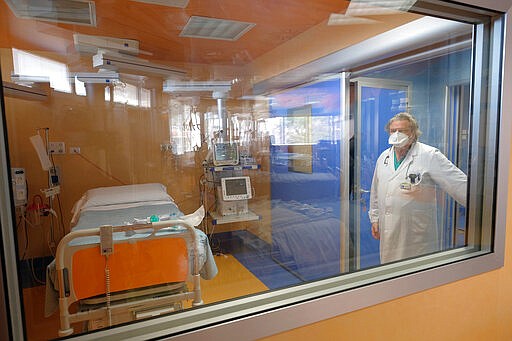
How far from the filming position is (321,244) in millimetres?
2967

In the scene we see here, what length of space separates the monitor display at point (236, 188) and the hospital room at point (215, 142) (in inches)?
0.7

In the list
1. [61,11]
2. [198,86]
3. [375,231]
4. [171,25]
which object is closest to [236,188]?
[198,86]

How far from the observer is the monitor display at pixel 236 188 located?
330cm

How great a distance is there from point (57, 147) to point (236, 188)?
172 cm

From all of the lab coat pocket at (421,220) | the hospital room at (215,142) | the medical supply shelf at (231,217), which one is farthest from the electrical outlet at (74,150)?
the lab coat pocket at (421,220)

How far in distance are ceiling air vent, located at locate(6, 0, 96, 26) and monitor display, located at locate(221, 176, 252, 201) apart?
180 cm

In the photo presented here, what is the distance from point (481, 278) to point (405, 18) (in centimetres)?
130

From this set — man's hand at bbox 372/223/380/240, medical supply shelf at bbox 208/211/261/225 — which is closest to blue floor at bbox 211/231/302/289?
medical supply shelf at bbox 208/211/261/225

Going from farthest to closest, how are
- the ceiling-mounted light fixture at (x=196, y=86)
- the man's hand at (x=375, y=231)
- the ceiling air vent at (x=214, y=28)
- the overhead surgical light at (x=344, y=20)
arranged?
the ceiling-mounted light fixture at (x=196, y=86), the ceiling air vent at (x=214, y=28), the man's hand at (x=375, y=231), the overhead surgical light at (x=344, y=20)

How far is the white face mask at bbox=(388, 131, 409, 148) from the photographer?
2127 millimetres

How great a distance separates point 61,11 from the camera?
2.30 meters

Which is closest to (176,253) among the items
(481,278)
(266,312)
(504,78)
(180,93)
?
(266,312)

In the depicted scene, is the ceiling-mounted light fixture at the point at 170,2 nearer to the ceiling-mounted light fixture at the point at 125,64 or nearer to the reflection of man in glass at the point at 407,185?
the ceiling-mounted light fixture at the point at 125,64

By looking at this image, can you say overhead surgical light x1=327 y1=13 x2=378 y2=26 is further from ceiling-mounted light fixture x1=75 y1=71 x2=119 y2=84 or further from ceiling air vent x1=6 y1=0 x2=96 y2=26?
ceiling-mounted light fixture x1=75 y1=71 x2=119 y2=84
